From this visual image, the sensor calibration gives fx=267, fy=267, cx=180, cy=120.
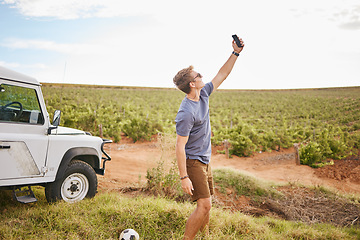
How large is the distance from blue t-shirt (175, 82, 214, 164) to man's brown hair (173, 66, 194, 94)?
0.43 feet

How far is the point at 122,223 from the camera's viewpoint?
4.11 meters

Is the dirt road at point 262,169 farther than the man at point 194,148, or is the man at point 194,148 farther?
the dirt road at point 262,169

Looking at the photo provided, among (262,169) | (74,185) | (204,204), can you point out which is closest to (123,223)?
(74,185)

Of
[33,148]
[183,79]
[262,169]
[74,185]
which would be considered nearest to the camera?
[183,79]

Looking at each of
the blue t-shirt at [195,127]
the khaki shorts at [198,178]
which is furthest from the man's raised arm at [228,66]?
the khaki shorts at [198,178]

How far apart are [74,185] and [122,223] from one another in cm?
137

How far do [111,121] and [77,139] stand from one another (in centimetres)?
1207

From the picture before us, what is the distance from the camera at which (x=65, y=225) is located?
12.9 ft

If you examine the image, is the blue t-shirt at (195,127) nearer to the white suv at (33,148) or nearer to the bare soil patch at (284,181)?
the white suv at (33,148)

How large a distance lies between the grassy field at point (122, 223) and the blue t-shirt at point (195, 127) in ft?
4.27

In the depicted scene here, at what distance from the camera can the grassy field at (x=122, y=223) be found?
379 cm

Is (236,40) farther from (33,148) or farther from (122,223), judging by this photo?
(33,148)

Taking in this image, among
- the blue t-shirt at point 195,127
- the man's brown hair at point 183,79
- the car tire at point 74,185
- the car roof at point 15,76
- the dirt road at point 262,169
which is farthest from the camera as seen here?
the dirt road at point 262,169

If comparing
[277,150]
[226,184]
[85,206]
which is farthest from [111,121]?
[85,206]
